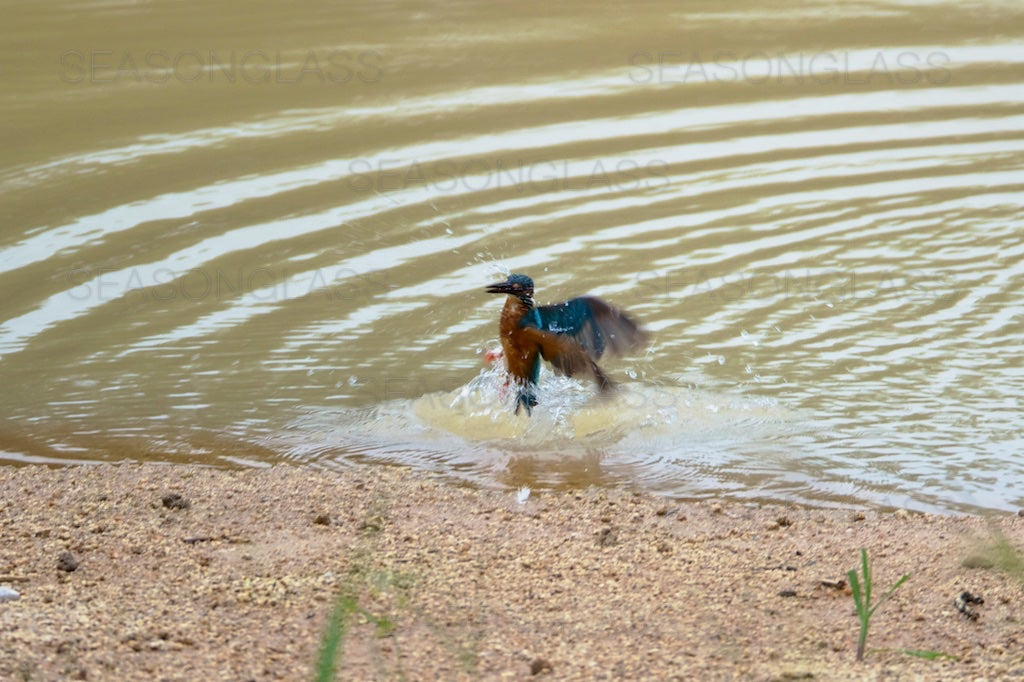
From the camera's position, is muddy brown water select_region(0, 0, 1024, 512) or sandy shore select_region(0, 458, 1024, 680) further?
muddy brown water select_region(0, 0, 1024, 512)

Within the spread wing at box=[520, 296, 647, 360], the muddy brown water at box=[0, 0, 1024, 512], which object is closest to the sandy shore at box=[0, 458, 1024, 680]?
the muddy brown water at box=[0, 0, 1024, 512]

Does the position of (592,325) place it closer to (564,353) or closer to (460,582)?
(564,353)

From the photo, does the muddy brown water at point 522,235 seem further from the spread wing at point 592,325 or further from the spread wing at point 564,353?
the spread wing at point 592,325

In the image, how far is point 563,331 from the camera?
5785mm

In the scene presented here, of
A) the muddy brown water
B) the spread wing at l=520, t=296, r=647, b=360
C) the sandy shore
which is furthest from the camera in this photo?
the muddy brown water

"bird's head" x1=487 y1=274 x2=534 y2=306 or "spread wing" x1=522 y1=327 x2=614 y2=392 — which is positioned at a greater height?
"bird's head" x1=487 y1=274 x2=534 y2=306

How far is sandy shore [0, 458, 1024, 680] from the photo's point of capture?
3.41 m

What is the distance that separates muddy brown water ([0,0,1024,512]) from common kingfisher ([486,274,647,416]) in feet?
0.99

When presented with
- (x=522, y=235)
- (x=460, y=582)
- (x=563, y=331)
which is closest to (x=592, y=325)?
(x=563, y=331)

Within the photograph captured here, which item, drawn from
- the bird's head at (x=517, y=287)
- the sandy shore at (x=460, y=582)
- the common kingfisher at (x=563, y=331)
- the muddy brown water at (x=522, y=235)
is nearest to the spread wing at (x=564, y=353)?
the common kingfisher at (x=563, y=331)

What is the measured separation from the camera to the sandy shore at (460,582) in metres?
3.41

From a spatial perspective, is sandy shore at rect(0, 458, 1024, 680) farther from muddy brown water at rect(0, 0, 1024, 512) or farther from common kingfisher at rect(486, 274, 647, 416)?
common kingfisher at rect(486, 274, 647, 416)

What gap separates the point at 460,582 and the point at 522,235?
15.1 feet

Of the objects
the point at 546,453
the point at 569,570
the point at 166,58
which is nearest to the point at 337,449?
the point at 546,453
